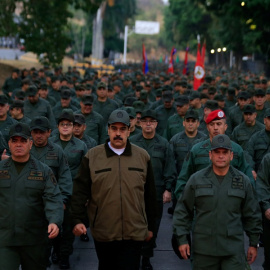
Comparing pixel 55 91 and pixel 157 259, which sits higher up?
pixel 55 91

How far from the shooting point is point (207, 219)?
5855 mm

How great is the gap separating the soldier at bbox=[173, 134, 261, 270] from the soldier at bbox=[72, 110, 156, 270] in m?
0.41

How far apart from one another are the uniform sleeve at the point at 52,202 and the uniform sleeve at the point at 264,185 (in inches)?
80.8

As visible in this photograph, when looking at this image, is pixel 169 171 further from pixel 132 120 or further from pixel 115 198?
pixel 115 198

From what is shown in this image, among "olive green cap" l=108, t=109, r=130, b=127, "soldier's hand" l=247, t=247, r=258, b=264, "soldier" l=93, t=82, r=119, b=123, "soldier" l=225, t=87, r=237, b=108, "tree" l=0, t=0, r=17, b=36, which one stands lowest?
"soldier's hand" l=247, t=247, r=258, b=264

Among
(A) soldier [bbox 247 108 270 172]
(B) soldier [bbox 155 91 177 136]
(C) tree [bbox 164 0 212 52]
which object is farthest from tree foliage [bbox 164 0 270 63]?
(A) soldier [bbox 247 108 270 172]

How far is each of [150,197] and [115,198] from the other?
17.5 inches

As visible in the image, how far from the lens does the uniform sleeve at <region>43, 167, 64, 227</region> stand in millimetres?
6090

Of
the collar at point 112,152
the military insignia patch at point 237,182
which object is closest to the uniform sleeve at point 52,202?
the collar at point 112,152

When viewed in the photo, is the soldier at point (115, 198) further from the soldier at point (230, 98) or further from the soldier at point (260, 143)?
the soldier at point (230, 98)

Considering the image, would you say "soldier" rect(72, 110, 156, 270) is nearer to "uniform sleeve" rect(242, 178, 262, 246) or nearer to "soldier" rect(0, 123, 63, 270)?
"soldier" rect(0, 123, 63, 270)

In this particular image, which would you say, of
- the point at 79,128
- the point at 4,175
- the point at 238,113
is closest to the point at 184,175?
the point at 4,175

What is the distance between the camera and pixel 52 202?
615 cm

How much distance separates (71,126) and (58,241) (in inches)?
59.8
